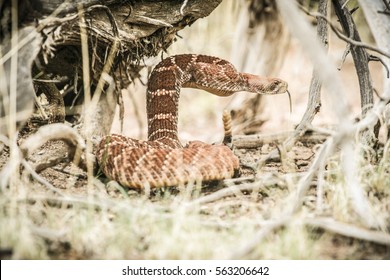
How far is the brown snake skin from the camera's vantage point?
426 centimetres

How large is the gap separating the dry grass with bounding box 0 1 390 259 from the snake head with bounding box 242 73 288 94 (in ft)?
6.14

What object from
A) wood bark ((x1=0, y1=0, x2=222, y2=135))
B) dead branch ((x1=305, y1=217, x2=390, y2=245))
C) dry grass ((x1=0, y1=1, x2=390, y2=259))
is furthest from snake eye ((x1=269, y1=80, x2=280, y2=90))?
dead branch ((x1=305, y1=217, x2=390, y2=245))

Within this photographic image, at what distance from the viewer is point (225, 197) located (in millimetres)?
4168

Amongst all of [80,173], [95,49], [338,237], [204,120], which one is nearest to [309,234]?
[338,237]

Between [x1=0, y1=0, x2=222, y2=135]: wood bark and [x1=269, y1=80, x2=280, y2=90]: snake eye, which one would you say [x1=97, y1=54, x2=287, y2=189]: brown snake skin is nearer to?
[x1=269, y1=80, x2=280, y2=90]: snake eye

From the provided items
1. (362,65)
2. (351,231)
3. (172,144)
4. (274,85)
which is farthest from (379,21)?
(351,231)

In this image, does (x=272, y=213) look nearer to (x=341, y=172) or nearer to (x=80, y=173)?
(x=341, y=172)

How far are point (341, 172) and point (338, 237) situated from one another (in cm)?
84

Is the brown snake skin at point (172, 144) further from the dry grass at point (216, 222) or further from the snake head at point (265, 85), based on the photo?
the dry grass at point (216, 222)

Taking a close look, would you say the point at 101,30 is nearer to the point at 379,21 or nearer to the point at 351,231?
the point at 379,21

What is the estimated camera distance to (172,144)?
17.0 ft

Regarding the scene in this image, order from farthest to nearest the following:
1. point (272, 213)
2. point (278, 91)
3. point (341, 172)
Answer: point (278, 91) < point (341, 172) < point (272, 213)

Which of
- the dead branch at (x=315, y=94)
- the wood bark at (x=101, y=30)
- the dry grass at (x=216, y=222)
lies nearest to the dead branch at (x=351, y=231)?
the dry grass at (x=216, y=222)

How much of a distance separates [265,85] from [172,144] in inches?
55.6
